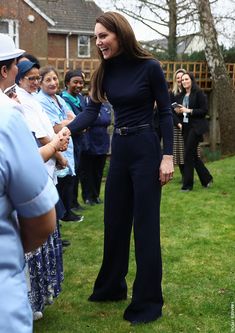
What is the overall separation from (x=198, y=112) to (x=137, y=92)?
5.09 metres

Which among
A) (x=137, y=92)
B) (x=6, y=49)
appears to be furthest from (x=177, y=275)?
(x=6, y=49)

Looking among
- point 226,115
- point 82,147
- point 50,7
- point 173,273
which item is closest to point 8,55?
point 173,273

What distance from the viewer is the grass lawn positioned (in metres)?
3.76

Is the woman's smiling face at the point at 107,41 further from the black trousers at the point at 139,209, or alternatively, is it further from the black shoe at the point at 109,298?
the black shoe at the point at 109,298

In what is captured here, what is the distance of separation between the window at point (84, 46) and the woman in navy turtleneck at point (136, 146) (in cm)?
2876

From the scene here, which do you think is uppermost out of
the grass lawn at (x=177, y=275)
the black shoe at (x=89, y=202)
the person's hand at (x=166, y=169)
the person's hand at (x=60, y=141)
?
the person's hand at (x=60, y=141)

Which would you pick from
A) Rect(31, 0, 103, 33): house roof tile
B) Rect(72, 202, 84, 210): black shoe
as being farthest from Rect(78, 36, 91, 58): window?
Rect(72, 202, 84, 210): black shoe

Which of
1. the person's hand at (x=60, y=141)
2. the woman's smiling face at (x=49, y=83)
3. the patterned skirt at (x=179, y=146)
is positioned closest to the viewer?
A: the person's hand at (x=60, y=141)

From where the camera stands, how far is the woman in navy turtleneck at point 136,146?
356cm

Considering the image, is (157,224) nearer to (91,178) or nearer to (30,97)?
(30,97)

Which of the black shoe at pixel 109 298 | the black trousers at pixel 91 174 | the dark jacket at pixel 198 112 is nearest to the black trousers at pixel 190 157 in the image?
the dark jacket at pixel 198 112

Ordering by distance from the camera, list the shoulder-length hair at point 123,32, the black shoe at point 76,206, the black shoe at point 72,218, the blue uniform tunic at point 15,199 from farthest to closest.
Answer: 1. the black shoe at point 76,206
2. the black shoe at point 72,218
3. the shoulder-length hair at point 123,32
4. the blue uniform tunic at point 15,199

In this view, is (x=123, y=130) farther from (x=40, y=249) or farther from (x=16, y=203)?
(x=16, y=203)

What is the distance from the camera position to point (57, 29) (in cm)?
2995
